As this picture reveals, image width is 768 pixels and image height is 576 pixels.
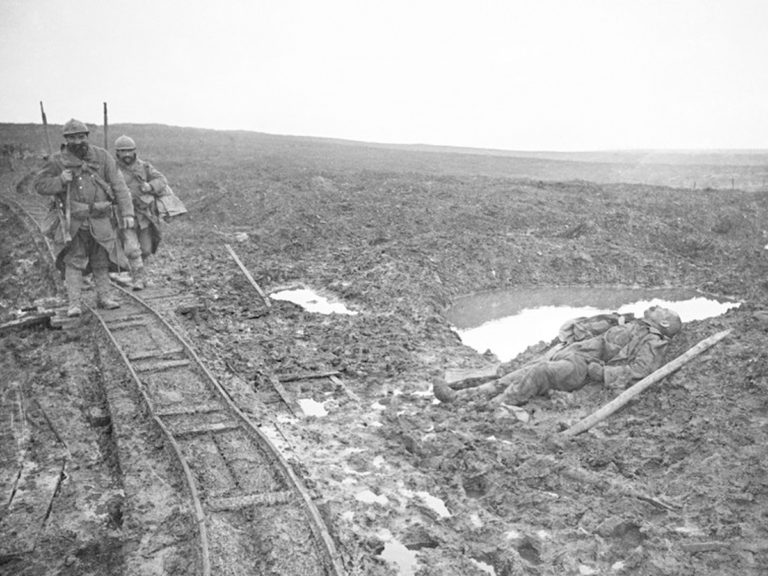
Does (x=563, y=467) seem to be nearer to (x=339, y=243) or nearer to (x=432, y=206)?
(x=339, y=243)

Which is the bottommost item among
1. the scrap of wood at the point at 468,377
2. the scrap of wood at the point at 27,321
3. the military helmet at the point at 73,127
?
the scrap of wood at the point at 468,377

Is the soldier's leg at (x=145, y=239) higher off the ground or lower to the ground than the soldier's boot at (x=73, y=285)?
higher

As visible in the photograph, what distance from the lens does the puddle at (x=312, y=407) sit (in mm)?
6827

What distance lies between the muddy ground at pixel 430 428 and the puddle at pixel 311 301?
0.97ft

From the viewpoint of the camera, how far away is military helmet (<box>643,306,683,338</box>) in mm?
7375

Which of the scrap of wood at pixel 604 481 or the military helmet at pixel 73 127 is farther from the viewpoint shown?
the military helmet at pixel 73 127

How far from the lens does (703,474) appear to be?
5285 millimetres

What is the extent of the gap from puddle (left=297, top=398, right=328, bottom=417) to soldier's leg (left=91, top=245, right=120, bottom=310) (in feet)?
12.5

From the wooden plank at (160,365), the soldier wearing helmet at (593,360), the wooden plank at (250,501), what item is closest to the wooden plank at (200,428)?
the wooden plank at (250,501)

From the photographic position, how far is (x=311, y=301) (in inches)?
442

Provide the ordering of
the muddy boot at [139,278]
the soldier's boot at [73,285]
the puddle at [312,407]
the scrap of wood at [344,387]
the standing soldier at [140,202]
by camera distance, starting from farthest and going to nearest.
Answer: the muddy boot at [139,278], the standing soldier at [140,202], the soldier's boot at [73,285], the scrap of wood at [344,387], the puddle at [312,407]

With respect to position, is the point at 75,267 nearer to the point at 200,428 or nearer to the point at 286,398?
the point at 286,398

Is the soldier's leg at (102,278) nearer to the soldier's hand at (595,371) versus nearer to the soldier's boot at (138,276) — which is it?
the soldier's boot at (138,276)

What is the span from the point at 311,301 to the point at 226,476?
6308 mm
